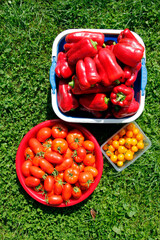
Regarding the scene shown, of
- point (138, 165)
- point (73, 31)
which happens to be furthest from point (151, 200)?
point (73, 31)

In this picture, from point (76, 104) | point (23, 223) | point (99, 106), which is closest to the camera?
point (99, 106)

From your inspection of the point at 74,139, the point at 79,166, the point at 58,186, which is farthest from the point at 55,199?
the point at 74,139

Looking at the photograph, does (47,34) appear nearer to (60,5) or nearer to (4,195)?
(60,5)

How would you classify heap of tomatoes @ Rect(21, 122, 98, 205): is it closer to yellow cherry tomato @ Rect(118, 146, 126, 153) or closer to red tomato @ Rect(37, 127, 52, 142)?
red tomato @ Rect(37, 127, 52, 142)

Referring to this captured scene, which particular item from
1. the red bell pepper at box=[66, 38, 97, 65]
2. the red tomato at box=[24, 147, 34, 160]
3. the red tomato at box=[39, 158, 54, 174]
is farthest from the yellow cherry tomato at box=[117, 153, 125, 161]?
the red bell pepper at box=[66, 38, 97, 65]

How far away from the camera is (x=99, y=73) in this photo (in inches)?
84.7

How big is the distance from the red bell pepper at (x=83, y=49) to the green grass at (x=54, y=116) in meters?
0.87

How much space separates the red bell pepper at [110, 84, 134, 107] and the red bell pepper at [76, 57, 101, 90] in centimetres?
19

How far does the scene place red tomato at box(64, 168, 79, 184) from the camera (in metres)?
2.47

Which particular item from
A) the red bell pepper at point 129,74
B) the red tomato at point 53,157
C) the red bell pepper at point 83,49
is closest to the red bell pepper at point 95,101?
the red bell pepper at point 129,74

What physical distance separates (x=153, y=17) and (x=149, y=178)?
2.08 metres

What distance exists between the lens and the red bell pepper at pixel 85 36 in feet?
7.42

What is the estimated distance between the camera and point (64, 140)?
8.37 ft

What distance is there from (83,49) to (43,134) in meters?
1.02
